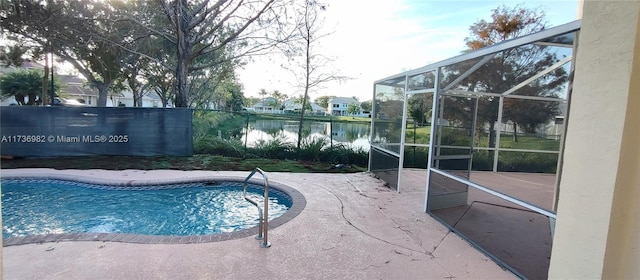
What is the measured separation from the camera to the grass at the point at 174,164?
284 inches

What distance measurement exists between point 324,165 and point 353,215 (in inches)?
158

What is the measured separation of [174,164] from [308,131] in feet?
12.9

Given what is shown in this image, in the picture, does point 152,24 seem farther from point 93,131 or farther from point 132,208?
point 132,208

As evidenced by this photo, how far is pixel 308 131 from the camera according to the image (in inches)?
375

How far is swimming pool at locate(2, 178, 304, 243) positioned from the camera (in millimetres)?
4586

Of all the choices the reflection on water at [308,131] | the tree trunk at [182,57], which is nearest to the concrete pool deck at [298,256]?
the reflection on water at [308,131]

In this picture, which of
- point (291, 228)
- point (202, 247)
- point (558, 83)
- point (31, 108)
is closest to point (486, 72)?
point (558, 83)

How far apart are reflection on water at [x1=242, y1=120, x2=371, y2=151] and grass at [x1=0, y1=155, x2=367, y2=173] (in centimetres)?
96

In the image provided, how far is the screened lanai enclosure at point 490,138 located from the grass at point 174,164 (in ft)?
6.05

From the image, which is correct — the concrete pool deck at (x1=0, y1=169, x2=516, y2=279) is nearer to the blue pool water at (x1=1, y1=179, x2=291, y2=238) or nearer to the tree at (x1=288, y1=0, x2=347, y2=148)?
the blue pool water at (x1=1, y1=179, x2=291, y2=238)

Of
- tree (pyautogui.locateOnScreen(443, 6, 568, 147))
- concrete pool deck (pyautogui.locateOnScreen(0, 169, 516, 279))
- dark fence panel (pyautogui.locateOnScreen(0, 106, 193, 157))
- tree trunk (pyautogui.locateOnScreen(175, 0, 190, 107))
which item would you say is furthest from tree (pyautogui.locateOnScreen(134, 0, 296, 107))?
concrete pool deck (pyautogui.locateOnScreen(0, 169, 516, 279))

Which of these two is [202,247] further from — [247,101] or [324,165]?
[247,101]

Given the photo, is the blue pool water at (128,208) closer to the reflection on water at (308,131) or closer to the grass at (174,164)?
the grass at (174,164)

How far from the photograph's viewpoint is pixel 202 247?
129 inches
